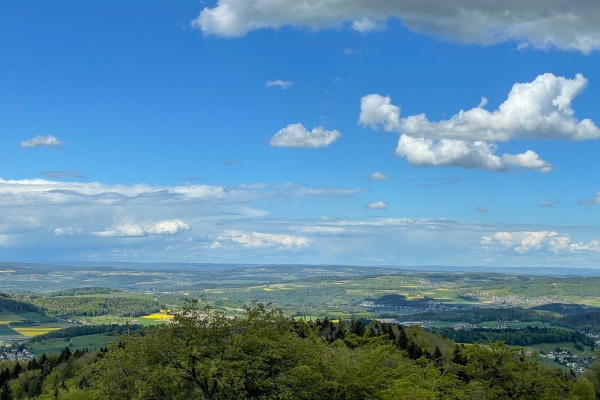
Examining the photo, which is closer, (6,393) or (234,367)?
(234,367)

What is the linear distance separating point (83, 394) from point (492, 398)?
1907 inches

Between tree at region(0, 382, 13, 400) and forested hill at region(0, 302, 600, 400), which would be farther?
tree at region(0, 382, 13, 400)

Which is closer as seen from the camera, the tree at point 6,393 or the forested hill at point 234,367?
the forested hill at point 234,367

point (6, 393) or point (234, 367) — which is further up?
point (234, 367)

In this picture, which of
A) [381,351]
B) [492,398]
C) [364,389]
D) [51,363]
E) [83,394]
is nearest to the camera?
[364,389]

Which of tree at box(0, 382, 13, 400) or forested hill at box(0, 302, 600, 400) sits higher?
forested hill at box(0, 302, 600, 400)

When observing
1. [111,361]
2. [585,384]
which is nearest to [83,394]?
[111,361]

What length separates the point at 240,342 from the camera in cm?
3903

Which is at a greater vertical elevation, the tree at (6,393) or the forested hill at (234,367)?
the forested hill at (234,367)

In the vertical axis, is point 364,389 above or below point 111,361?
below

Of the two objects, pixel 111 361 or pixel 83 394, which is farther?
pixel 83 394

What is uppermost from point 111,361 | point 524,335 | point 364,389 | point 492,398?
point 111,361

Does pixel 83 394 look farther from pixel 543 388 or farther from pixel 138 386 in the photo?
pixel 543 388

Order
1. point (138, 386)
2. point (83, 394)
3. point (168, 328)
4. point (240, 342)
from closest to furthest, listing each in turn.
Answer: point (138, 386) → point (240, 342) → point (168, 328) → point (83, 394)
